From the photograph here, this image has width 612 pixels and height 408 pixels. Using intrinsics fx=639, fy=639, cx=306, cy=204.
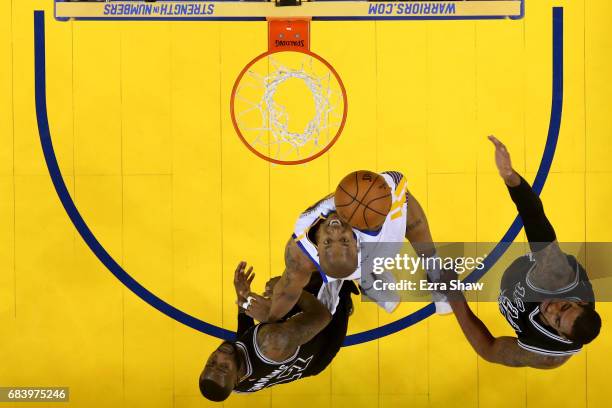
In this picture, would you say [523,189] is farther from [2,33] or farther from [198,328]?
[2,33]

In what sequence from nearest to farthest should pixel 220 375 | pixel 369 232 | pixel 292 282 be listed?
pixel 220 375 < pixel 369 232 < pixel 292 282


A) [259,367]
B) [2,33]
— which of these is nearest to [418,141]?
[259,367]

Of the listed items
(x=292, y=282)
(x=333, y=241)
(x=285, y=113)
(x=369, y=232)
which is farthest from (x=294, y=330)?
(x=285, y=113)

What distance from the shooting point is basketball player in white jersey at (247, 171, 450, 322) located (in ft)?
13.4

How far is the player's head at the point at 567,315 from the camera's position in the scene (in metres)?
4.02

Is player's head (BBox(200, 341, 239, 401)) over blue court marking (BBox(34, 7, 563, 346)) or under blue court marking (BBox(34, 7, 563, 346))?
under

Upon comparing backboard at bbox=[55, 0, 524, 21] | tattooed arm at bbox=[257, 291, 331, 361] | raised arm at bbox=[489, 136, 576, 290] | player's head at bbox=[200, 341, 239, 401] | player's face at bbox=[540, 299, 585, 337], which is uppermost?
backboard at bbox=[55, 0, 524, 21]

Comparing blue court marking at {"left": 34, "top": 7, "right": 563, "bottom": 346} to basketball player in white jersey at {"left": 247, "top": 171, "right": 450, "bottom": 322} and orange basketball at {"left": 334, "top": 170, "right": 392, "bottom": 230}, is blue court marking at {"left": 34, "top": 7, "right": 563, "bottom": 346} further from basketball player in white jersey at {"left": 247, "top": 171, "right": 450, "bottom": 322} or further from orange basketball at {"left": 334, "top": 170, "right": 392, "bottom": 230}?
orange basketball at {"left": 334, "top": 170, "right": 392, "bottom": 230}

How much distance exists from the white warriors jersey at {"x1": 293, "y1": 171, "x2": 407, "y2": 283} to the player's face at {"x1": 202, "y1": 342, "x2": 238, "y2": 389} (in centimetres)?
81

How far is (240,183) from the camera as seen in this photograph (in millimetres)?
4863

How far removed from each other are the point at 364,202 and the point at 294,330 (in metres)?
0.97

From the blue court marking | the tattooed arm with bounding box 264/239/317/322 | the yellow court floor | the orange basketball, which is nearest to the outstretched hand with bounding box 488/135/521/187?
the yellow court floor

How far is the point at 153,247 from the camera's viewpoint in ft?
16.0

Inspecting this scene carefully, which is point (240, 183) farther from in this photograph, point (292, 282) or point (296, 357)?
point (296, 357)
